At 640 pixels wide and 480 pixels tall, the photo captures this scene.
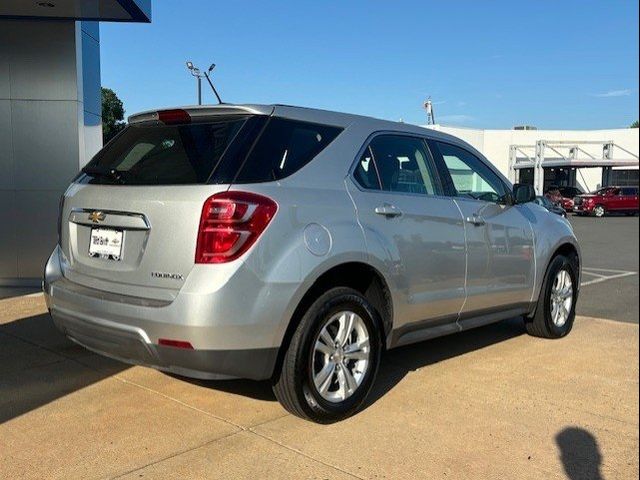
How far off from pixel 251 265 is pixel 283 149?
0.79 m

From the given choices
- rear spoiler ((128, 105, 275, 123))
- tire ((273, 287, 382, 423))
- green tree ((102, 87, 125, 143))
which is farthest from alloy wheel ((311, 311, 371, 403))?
green tree ((102, 87, 125, 143))

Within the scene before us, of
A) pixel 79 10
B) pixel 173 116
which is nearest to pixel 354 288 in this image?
pixel 173 116

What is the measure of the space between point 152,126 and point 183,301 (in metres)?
1.36

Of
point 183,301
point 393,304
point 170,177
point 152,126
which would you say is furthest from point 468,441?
point 152,126

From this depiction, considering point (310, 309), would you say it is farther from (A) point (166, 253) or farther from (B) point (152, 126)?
(B) point (152, 126)

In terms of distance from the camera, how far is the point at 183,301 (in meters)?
3.25

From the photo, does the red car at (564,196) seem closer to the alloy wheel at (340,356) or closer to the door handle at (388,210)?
the door handle at (388,210)

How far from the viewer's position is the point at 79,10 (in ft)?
25.2

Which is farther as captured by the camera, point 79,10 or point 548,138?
point 548,138

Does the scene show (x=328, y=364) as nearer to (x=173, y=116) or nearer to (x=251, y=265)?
(x=251, y=265)

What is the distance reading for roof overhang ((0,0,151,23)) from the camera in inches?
290

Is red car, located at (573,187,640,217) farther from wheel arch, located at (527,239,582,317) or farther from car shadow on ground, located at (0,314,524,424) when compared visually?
car shadow on ground, located at (0,314,524,424)

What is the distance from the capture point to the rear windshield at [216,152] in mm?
3449

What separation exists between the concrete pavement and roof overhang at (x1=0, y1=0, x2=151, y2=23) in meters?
4.22
